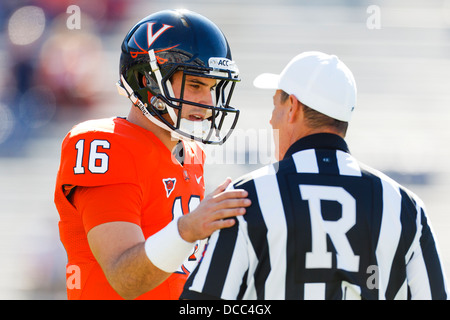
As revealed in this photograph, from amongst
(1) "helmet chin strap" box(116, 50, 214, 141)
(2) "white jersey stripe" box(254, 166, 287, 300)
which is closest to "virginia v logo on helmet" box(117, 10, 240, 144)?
(1) "helmet chin strap" box(116, 50, 214, 141)

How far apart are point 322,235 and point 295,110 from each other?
395 mm

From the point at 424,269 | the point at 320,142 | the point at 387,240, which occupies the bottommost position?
the point at 424,269

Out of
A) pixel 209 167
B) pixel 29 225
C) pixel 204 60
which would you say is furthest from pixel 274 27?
pixel 204 60

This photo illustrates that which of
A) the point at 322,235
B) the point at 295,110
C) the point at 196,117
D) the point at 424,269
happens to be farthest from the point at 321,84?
the point at 196,117

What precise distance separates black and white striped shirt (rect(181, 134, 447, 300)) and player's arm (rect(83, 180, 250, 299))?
47 millimetres

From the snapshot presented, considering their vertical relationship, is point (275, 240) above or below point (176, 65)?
below

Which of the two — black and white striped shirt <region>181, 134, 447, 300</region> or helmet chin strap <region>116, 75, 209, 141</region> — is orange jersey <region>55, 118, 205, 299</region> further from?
black and white striped shirt <region>181, 134, 447, 300</region>

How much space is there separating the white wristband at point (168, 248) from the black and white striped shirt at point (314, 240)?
13 cm

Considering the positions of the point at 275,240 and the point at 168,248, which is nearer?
the point at 275,240

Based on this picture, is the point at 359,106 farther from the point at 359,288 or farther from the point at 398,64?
the point at 359,288

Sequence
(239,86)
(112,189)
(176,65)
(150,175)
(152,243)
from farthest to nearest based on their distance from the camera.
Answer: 1. (239,86)
2. (176,65)
3. (150,175)
4. (112,189)
5. (152,243)

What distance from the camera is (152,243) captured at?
Answer: 1.93 metres

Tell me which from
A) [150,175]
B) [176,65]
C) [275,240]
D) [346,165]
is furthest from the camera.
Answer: [176,65]

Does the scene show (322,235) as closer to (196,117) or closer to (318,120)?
(318,120)
